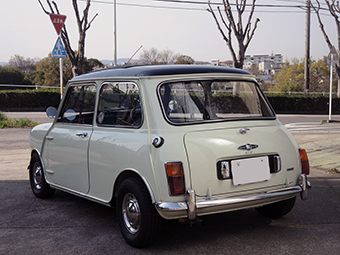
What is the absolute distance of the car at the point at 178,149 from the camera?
3705 mm

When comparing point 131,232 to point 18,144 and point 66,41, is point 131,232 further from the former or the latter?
point 66,41

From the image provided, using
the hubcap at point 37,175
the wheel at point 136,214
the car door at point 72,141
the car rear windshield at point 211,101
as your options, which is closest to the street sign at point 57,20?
the hubcap at point 37,175

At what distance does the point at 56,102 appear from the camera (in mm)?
28234

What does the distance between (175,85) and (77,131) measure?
1469 mm

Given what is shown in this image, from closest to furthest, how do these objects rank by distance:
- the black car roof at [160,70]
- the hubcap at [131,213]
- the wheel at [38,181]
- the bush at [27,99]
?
the hubcap at [131,213] → the black car roof at [160,70] → the wheel at [38,181] → the bush at [27,99]

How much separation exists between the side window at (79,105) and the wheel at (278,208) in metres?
2.23

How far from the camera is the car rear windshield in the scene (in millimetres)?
4066

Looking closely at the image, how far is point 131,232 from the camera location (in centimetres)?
404

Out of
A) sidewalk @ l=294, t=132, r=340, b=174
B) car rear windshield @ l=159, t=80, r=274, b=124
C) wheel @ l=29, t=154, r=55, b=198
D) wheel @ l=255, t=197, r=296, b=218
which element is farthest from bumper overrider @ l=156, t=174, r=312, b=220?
sidewalk @ l=294, t=132, r=340, b=174

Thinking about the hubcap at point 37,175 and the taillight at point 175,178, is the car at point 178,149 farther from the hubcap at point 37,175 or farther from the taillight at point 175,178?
the hubcap at point 37,175

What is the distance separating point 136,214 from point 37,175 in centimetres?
259

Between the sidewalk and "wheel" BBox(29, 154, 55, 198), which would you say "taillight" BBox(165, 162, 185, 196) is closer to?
"wheel" BBox(29, 154, 55, 198)

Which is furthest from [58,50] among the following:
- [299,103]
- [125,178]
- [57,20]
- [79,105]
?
[299,103]

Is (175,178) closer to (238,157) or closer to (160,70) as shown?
(238,157)
